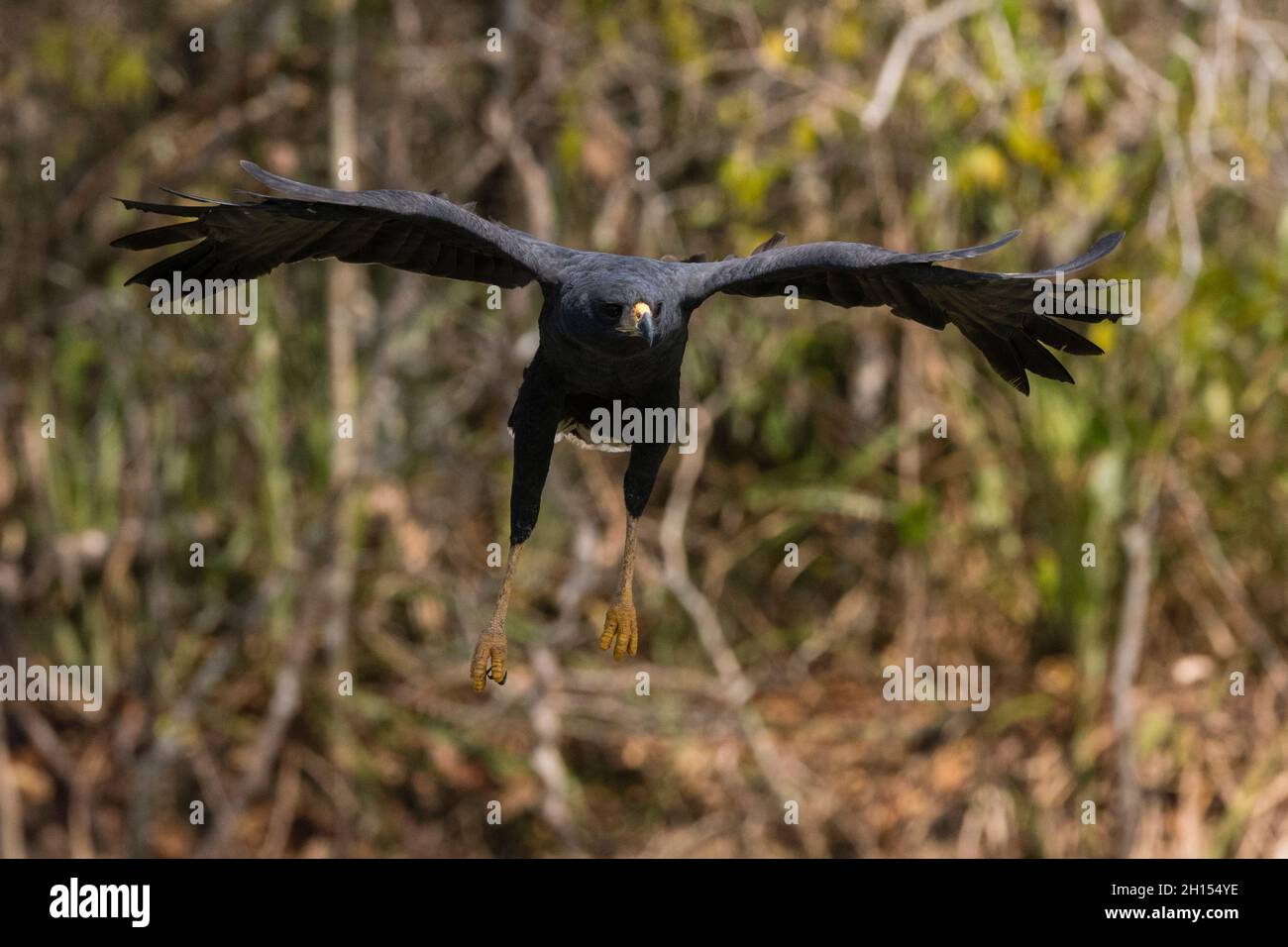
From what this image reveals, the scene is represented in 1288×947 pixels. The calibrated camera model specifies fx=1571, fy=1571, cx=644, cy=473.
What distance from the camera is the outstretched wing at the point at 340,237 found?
2900 mm

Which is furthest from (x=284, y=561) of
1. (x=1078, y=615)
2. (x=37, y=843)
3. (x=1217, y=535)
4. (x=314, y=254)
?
(x=314, y=254)

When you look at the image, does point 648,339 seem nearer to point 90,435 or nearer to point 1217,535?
point 1217,535

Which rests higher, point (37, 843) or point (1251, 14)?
point (1251, 14)

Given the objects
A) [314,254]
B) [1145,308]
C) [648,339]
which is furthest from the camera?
[1145,308]

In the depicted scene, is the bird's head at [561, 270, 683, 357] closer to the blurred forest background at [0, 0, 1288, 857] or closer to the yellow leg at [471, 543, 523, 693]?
the yellow leg at [471, 543, 523, 693]

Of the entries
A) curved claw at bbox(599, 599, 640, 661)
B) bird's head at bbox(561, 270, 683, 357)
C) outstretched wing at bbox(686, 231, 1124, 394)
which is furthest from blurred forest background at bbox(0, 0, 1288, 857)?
bird's head at bbox(561, 270, 683, 357)

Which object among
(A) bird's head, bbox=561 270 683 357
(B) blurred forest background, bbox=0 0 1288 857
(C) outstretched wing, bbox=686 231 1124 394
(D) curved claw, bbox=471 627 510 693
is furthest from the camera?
(B) blurred forest background, bbox=0 0 1288 857

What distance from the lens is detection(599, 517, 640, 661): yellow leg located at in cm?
323

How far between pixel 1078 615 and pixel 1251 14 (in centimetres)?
375

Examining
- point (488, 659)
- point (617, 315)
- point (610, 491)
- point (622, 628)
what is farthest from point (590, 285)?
point (610, 491)

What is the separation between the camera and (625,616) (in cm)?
338

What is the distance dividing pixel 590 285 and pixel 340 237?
1092 mm
